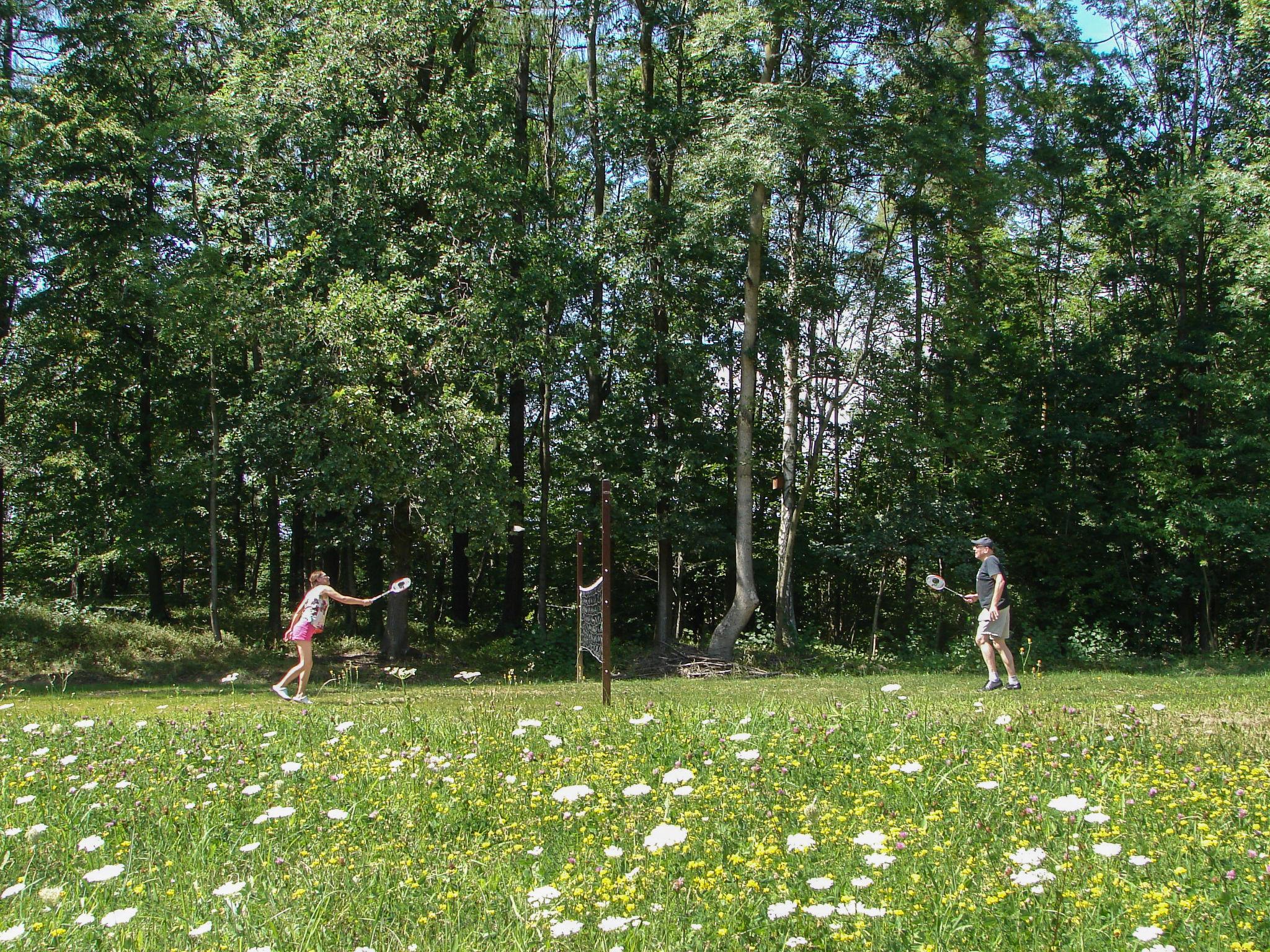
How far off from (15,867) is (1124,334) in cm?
2554

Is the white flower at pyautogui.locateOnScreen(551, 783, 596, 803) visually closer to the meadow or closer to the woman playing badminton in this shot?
the meadow

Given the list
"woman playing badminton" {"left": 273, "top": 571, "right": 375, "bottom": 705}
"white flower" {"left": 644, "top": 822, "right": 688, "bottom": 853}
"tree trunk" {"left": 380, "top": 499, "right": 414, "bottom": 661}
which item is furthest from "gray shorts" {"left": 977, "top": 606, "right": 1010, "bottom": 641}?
"tree trunk" {"left": 380, "top": 499, "right": 414, "bottom": 661}

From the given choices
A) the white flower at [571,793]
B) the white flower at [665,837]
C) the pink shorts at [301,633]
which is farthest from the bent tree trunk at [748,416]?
the white flower at [665,837]

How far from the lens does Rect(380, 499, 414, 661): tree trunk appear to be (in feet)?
70.8

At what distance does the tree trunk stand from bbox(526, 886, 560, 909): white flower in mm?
18268

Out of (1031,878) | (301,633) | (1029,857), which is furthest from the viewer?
(301,633)

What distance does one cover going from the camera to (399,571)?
858 inches

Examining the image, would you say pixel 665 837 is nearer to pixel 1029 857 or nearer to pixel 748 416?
pixel 1029 857

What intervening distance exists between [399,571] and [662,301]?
820 centimetres

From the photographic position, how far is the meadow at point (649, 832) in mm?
3506

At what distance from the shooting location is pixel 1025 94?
22.4 meters

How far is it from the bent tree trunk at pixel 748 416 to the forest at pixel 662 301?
0.09m

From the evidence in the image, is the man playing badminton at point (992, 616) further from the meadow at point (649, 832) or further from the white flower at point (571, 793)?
the white flower at point (571, 793)

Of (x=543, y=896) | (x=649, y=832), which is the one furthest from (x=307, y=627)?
(x=543, y=896)
